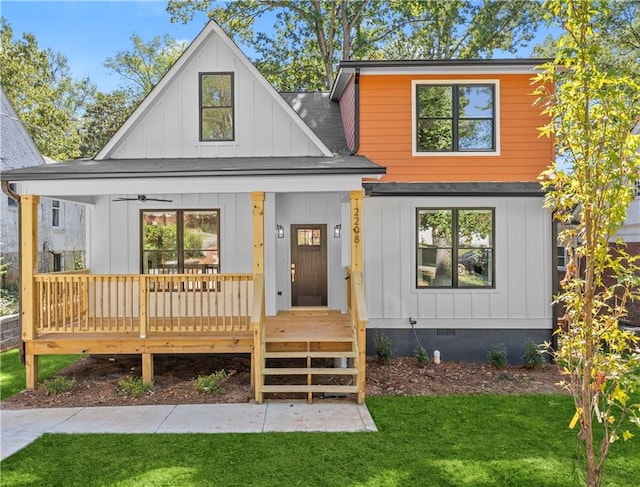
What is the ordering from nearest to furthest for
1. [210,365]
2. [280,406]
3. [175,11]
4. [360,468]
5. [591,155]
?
[591,155] → [360,468] → [280,406] → [210,365] → [175,11]

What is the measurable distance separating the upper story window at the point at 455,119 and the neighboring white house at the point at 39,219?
42.0 feet

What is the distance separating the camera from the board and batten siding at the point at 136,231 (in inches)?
401

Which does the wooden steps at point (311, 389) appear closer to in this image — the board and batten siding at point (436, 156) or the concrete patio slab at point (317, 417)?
the concrete patio slab at point (317, 417)

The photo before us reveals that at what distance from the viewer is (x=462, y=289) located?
9945 millimetres

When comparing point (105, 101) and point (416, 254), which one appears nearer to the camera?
point (416, 254)

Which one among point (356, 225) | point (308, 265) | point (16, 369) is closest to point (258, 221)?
point (356, 225)

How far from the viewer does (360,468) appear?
16.9 feet

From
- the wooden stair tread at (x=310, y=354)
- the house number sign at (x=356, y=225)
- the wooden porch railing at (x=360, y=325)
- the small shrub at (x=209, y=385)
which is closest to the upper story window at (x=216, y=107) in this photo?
the house number sign at (x=356, y=225)

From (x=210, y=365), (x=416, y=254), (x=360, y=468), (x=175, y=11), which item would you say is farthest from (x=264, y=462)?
(x=175, y=11)

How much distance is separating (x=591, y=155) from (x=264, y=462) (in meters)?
4.60

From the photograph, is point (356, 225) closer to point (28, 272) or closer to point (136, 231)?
Answer: point (136, 231)

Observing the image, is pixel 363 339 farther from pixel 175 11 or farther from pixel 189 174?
pixel 175 11

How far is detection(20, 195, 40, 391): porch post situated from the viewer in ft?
26.3

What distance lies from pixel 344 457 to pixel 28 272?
6.32 meters
